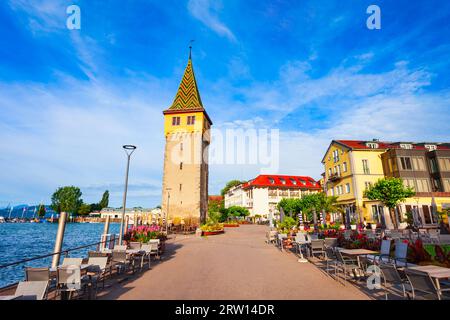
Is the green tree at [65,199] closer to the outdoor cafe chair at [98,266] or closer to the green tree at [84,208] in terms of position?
the green tree at [84,208]

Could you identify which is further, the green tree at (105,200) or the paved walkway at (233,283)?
the green tree at (105,200)

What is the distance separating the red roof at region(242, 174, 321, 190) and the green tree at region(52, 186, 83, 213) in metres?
75.6

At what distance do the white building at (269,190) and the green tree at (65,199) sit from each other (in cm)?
7202

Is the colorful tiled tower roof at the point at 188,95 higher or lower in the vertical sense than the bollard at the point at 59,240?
higher

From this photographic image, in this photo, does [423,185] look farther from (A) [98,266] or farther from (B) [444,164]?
(A) [98,266]

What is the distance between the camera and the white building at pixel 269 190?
59188 millimetres

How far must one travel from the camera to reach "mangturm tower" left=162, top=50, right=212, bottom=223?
35.0m

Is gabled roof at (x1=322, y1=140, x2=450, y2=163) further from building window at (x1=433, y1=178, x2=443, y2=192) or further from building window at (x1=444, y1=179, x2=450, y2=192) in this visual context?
building window at (x1=444, y1=179, x2=450, y2=192)

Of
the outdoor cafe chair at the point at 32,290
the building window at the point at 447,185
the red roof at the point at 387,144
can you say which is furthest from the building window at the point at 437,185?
the outdoor cafe chair at the point at 32,290

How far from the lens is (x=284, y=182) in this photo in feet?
211

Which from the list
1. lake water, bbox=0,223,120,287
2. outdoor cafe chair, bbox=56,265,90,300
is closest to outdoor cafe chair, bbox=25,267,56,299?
outdoor cafe chair, bbox=56,265,90,300
